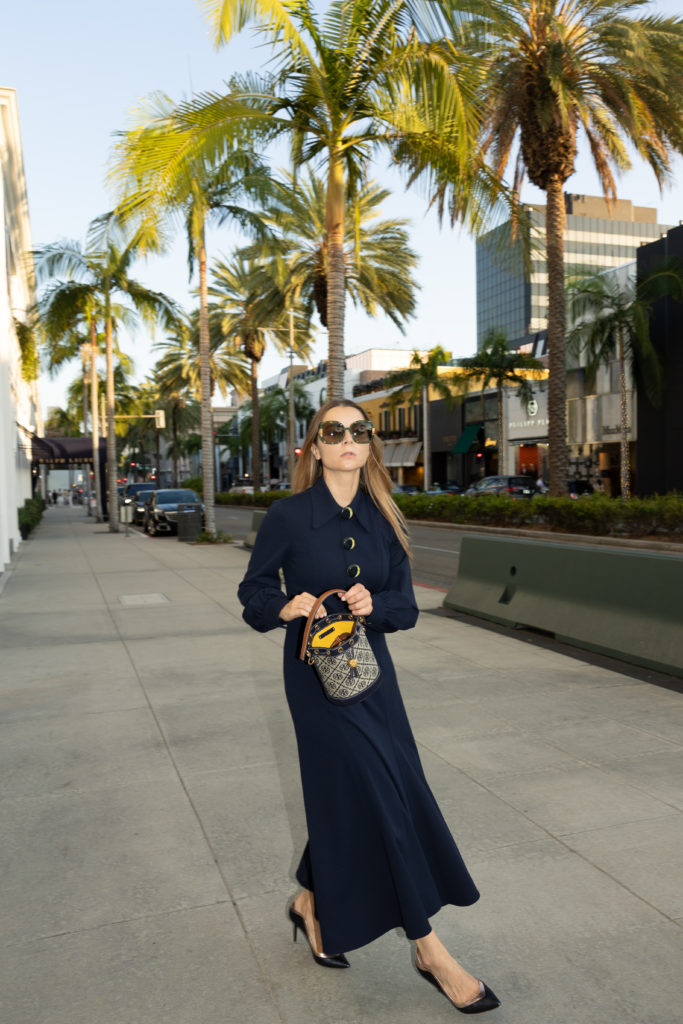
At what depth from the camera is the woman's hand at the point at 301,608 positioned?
8.42ft

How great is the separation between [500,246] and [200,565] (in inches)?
328

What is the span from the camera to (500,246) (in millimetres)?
14289

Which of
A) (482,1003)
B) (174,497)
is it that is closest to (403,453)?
(174,497)

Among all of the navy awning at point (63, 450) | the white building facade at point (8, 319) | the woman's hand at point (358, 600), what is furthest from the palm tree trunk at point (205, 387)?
the woman's hand at point (358, 600)

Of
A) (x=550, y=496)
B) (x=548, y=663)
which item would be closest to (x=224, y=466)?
(x=550, y=496)

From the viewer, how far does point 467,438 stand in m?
54.8

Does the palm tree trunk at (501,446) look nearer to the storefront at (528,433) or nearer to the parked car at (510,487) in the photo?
the storefront at (528,433)

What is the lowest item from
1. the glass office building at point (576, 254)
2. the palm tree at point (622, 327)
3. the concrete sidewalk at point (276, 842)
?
the concrete sidewalk at point (276, 842)

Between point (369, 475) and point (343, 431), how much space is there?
0.69 ft

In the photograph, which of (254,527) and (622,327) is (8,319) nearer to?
(254,527)

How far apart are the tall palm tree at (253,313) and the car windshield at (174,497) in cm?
842

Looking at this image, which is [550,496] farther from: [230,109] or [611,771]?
[611,771]

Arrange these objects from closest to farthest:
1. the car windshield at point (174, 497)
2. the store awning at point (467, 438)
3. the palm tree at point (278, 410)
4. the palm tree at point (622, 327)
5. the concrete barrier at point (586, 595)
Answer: the concrete barrier at point (586, 595) < the car windshield at point (174, 497) < the palm tree at point (622, 327) < the store awning at point (467, 438) < the palm tree at point (278, 410)

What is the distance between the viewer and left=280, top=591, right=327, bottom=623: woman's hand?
101 inches
